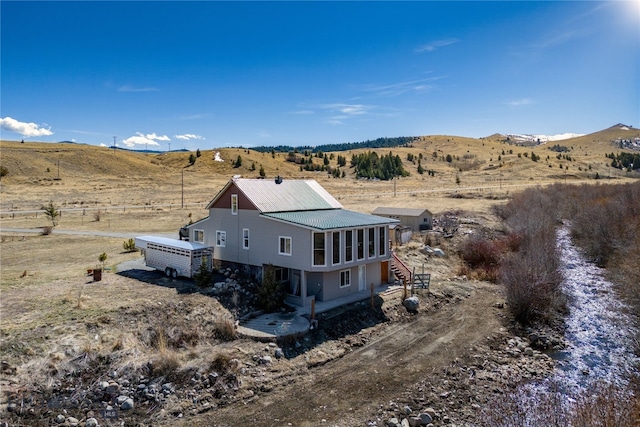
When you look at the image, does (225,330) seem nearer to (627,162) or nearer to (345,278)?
(345,278)

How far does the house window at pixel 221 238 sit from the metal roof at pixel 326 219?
4.18 metres

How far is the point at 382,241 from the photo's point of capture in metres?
27.8

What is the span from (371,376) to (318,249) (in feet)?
25.9

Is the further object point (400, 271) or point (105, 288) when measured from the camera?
point (400, 271)

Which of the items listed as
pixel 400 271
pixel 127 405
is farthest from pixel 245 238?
pixel 127 405

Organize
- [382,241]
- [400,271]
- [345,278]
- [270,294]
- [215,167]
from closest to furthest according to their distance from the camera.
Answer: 1. [270,294]
2. [345,278]
3. [382,241]
4. [400,271]
5. [215,167]

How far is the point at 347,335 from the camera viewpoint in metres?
21.8

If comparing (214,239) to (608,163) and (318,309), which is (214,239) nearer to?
(318,309)

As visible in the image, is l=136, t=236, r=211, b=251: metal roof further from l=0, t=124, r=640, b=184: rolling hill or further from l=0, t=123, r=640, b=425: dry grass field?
l=0, t=124, r=640, b=184: rolling hill

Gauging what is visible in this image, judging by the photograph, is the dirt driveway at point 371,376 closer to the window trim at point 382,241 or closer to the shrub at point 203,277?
the window trim at point 382,241

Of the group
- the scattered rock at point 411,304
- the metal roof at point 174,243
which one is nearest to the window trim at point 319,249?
the scattered rock at point 411,304

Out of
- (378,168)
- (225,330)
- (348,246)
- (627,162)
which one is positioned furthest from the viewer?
(627,162)

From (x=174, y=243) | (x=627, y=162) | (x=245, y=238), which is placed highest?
(x=627, y=162)

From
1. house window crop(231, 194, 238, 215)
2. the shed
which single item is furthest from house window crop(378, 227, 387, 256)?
the shed
